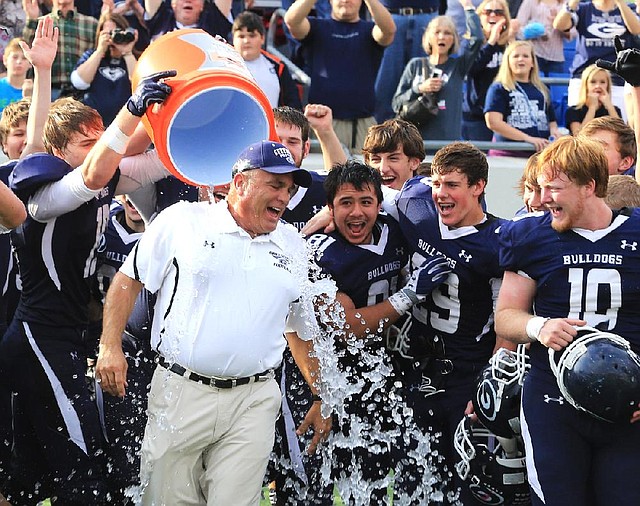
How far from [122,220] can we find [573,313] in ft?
7.50

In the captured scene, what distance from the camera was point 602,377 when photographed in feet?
11.8

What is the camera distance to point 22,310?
14.9 ft

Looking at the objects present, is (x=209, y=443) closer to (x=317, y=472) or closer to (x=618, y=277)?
(x=317, y=472)

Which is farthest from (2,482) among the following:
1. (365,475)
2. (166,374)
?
(365,475)

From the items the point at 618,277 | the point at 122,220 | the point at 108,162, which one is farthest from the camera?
the point at 122,220

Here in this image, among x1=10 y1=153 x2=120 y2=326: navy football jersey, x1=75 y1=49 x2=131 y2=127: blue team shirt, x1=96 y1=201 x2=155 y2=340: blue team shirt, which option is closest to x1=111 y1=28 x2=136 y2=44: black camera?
x1=75 y1=49 x2=131 y2=127: blue team shirt

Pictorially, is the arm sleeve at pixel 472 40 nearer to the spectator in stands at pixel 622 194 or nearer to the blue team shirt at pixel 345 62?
the blue team shirt at pixel 345 62

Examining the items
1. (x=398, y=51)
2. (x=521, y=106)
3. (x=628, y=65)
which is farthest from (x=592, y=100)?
(x=628, y=65)

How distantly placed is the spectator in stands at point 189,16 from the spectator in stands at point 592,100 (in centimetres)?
260

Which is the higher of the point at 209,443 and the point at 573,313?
the point at 573,313

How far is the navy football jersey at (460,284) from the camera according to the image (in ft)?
15.1

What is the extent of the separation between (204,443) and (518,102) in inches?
182

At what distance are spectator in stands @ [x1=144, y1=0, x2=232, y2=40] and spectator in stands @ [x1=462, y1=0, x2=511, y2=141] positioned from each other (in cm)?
191

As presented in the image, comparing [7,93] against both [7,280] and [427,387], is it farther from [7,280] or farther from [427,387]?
[427,387]
